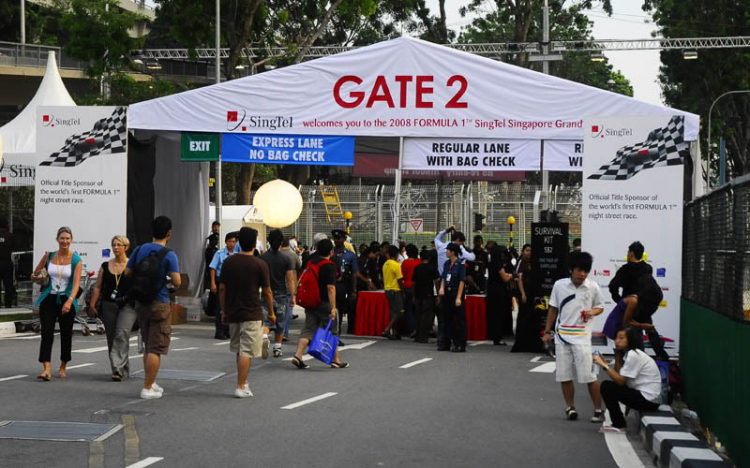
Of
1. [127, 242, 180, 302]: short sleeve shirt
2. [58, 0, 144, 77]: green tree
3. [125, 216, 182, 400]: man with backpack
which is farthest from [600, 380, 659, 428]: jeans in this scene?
[58, 0, 144, 77]: green tree

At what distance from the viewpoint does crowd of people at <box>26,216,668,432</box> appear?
10500 millimetres

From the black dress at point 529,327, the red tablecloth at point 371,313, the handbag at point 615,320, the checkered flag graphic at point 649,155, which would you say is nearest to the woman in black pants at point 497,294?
the black dress at point 529,327

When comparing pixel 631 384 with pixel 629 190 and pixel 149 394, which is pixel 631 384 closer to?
pixel 149 394

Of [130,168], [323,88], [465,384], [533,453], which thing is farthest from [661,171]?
[130,168]

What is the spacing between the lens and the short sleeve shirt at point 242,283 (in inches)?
451

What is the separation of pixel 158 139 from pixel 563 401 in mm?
12690

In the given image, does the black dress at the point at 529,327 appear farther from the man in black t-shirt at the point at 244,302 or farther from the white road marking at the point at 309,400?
the man in black t-shirt at the point at 244,302

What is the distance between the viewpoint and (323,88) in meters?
18.8

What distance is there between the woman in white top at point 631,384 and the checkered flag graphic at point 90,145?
11527 millimetres

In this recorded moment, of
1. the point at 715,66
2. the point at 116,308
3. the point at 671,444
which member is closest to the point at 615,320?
the point at 671,444

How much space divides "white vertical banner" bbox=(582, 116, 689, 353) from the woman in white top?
18.5 ft

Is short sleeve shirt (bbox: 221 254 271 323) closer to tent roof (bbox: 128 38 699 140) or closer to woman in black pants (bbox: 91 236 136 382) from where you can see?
woman in black pants (bbox: 91 236 136 382)

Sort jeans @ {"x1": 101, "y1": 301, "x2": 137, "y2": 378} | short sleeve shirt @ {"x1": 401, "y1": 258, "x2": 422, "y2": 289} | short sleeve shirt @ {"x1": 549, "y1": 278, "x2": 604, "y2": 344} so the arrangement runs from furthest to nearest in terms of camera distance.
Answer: short sleeve shirt @ {"x1": 401, "y1": 258, "x2": 422, "y2": 289} < jeans @ {"x1": 101, "y1": 301, "x2": 137, "y2": 378} < short sleeve shirt @ {"x1": 549, "y1": 278, "x2": 604, "y2": 344}

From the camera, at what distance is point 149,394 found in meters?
11.3
